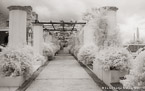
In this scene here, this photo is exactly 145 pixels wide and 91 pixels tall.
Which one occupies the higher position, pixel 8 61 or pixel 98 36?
pixel 98 36

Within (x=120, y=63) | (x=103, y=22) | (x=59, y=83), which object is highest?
(x=103, y=22)

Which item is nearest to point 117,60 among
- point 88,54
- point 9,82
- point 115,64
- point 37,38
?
point 115,64

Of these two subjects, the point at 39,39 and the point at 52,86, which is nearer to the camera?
the point at 52,86

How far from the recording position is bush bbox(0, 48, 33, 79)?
6.69 m

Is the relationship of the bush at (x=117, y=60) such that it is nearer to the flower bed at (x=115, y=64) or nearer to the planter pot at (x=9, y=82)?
the flower bed at (x=115, y=64)

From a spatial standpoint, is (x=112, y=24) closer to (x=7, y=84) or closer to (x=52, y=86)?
(x=52, y=86)

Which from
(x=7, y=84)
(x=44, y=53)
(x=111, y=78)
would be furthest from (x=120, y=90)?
(x=44, y=53)

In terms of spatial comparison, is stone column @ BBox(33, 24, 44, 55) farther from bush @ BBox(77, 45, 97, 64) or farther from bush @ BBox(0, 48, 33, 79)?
bush @ BBox(0, 48, 33, 79)

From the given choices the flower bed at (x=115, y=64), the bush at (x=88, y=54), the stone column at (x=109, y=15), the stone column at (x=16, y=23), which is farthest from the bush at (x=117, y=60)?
the bush at (x=88, y=54)

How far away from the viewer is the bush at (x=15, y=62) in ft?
21.9

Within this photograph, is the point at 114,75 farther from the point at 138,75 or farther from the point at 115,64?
the point at 138,75

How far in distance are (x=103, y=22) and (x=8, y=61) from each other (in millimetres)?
4381

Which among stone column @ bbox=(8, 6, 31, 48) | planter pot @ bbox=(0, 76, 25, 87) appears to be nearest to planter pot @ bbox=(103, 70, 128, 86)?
planter pot @ bbox=(0, 76, 25, 87)

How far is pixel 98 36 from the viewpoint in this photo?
946 centimetres
